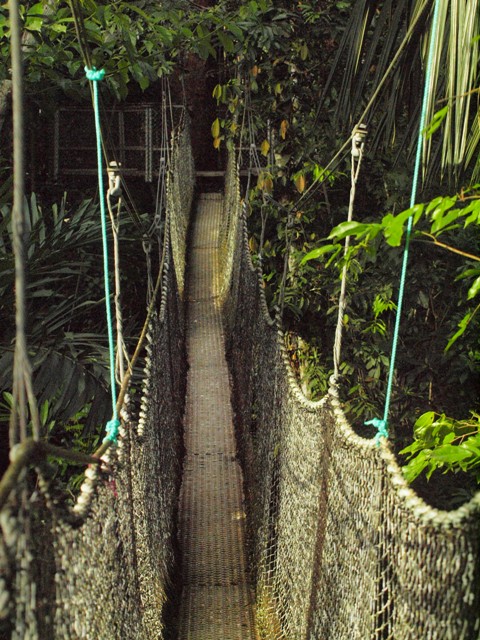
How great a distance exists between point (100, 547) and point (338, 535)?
50 cm

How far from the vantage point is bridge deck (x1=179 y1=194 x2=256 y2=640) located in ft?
8.27

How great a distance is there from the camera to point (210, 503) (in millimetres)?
3238

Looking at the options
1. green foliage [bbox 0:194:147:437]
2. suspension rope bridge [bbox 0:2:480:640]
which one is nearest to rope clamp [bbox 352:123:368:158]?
suspension rope bridge [bbox 0:2:480:640]

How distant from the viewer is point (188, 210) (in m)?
7.04

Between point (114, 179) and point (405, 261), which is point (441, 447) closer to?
point (405, 261)

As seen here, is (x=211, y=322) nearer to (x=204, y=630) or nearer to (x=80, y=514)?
(x=204, y=630)

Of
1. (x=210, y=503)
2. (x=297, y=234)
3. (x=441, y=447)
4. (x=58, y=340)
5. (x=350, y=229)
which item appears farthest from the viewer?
(x=297, y=234)

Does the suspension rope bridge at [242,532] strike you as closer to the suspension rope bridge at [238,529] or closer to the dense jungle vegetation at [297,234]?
the suspension rope bridge at [238,529]

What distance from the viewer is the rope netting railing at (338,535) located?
41.4 inches

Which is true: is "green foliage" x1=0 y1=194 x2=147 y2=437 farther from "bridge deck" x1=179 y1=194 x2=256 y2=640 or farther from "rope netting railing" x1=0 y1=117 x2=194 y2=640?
"bridge deck" x1=179 y1=194 x2=256 y2=640

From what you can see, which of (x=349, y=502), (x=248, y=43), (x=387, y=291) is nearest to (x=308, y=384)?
(x=387, y=291)

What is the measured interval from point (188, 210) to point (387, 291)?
3.55 meters

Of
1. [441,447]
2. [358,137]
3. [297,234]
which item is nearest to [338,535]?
[441,447]

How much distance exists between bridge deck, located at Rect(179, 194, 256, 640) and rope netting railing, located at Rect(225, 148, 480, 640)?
0.27ft
